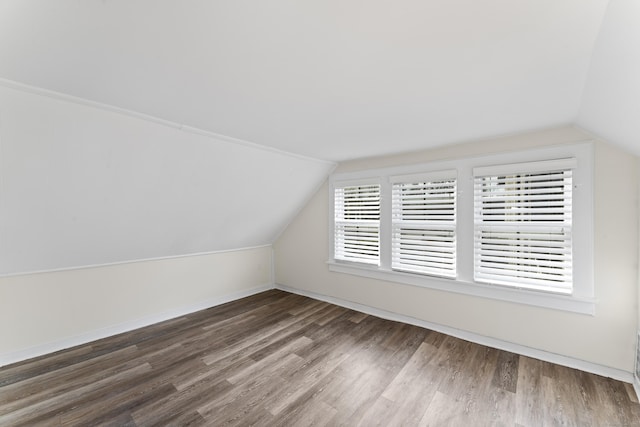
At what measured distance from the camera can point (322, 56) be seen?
1.30 m

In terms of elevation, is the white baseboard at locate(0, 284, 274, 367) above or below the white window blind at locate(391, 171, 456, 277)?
below

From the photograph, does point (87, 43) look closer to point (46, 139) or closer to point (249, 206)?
point (46, 139)

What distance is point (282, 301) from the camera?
162 inches

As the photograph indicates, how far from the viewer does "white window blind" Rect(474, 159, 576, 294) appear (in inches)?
92.2

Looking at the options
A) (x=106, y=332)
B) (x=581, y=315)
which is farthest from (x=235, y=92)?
(x=581, y=315)

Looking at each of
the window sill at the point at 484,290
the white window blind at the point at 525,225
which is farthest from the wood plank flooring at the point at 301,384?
the white window blind at the point at 525,225

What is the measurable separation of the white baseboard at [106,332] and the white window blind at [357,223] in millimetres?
1978

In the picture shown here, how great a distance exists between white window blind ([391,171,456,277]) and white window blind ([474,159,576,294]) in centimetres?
28

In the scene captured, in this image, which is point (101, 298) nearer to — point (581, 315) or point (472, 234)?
point (472, 234)

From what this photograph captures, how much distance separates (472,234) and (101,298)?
4.21m

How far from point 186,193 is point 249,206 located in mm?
924

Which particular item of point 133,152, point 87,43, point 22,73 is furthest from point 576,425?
point 22,73

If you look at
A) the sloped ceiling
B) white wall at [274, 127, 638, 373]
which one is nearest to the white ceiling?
the sloped ceiling

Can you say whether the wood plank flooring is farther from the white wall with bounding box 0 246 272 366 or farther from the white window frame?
the white window frame
